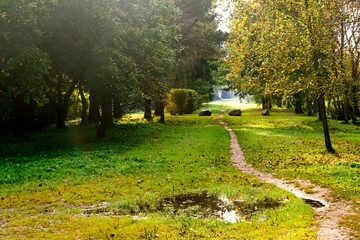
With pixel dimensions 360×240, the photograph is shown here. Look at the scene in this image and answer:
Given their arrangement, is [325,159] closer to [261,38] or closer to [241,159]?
[241,159]

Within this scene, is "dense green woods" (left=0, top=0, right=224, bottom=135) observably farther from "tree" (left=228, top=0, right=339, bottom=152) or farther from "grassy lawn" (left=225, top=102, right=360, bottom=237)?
"grassy lawn" (left=225, top=102, right=360, bottom=237)

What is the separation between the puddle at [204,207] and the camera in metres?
7.98

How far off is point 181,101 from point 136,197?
3564 centimetres

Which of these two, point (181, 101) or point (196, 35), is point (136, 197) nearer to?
point (196, 35)

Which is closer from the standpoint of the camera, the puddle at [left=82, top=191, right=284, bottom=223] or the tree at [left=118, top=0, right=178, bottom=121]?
the puddle at [left=82, top=191, right=284, bottom=223]

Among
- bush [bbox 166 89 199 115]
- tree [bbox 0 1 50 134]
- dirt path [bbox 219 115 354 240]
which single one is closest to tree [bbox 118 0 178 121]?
tree [bbox 0 1 50 134]

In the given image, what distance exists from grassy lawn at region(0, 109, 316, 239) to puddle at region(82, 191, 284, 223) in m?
0.03

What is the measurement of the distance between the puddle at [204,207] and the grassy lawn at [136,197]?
3cm

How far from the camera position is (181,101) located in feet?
147

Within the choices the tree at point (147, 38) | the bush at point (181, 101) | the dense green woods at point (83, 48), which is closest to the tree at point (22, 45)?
the dense green woods at point (83, 48)

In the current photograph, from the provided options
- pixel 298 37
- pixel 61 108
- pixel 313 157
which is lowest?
pixel 313 157

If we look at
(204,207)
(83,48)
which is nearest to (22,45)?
(83,48)

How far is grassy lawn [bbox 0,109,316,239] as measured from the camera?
6.80m

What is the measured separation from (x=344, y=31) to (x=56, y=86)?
1064 inches
